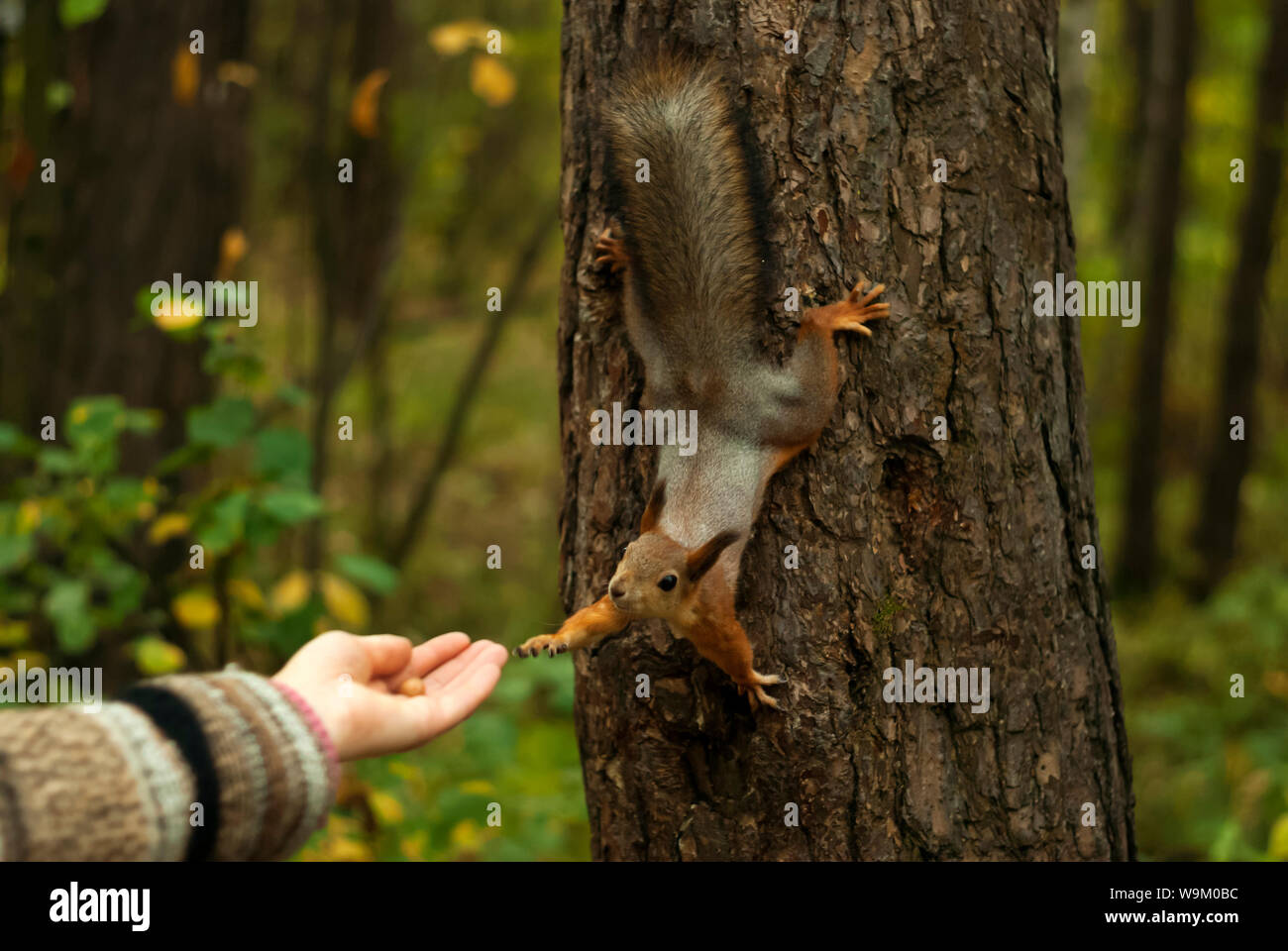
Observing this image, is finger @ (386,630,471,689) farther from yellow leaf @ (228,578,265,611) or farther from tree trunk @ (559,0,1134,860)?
yellow leaf @ (228,578,265,611)

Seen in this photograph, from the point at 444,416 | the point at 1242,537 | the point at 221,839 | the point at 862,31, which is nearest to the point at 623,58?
the point at 862,31

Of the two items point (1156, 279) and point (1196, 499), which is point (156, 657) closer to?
point (1156, 279)

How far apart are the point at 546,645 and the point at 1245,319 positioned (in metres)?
8.42

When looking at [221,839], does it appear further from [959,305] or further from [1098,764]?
[1098,764]

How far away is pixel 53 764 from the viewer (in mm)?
1523

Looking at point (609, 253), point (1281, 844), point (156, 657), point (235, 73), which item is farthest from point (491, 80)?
point (1281, 844)

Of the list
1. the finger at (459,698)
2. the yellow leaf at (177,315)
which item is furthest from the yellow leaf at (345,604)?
the finger at (459,698)

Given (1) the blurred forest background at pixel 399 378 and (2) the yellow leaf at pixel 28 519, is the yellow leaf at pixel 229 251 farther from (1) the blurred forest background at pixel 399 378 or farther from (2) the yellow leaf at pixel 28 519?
(2) the yellow leaf at pixel 28 519

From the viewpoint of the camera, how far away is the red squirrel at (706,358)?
6.84ft

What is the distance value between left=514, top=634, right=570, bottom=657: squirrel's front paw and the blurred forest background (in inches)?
60.0

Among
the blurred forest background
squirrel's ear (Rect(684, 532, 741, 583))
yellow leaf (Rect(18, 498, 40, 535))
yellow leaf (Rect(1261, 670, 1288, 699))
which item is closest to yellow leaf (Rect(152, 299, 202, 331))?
the blurred forest background

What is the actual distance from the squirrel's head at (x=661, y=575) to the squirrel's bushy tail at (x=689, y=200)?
42 cm

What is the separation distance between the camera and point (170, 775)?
1.59 metres

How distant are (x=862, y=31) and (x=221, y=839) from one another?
1901 millimetres
